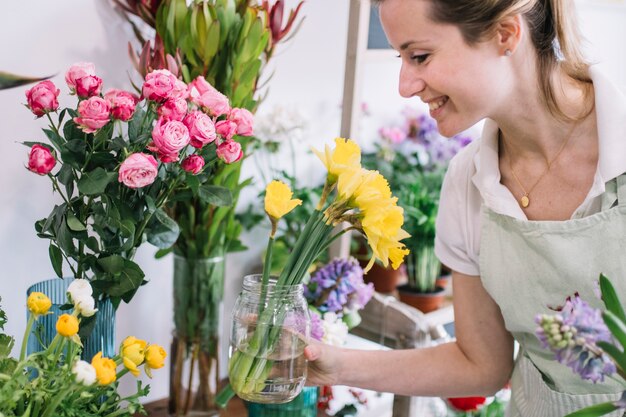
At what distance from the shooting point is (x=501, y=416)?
1754mm

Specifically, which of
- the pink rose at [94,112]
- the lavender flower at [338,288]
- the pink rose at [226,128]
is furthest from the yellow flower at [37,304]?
the lavender flower at [338,288]

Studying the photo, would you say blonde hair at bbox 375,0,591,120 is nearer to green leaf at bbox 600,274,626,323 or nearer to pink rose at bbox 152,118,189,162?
pink rose at bbox 152,118,189,162

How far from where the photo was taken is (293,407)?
1.39m

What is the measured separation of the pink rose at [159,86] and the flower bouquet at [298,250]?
196mm

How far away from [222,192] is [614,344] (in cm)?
67

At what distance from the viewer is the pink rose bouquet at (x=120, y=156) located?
3.38 feet

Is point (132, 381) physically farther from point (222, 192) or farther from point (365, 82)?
point (365, 82)

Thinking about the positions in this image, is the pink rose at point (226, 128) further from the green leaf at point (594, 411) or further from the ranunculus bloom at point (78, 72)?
the green leaf at point (594, 411)

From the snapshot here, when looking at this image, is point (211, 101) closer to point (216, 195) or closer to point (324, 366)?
point (216, 195)

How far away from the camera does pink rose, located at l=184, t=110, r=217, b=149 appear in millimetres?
1059

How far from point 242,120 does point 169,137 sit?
6.9 inches

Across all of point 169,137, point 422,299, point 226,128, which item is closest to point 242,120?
point 226,128

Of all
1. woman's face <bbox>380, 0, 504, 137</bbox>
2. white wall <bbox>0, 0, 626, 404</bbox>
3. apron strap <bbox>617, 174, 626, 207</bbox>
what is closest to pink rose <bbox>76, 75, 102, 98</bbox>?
white wall <bbox>0, 0, 626, 404</bbox>

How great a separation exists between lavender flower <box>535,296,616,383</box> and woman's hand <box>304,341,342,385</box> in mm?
609
